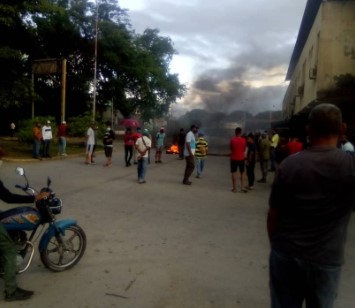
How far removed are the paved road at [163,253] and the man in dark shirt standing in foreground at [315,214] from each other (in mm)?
1753

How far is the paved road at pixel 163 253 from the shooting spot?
4.12 m

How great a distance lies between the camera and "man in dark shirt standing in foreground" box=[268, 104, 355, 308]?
232cm

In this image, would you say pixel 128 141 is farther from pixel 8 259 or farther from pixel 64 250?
pixel 8 259

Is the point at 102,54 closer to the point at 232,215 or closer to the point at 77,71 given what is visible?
the point at 77,71

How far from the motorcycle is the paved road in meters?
0.16

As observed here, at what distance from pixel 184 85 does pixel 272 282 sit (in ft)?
168

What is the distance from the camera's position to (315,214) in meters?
2.35

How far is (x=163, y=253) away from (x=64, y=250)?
52.4 inches

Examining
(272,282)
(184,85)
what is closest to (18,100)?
(272,282)

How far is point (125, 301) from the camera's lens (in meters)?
4.00

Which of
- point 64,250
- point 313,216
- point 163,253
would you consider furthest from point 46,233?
point 313,216

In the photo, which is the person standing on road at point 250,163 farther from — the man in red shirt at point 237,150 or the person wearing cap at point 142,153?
the person wearing cap at point 142,153

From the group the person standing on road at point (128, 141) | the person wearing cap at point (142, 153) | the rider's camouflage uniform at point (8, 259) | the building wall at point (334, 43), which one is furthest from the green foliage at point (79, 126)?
the rider's camouflage uniform at point (8, 259)

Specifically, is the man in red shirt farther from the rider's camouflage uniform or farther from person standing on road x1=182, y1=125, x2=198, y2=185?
the rider's camouflage uniform
